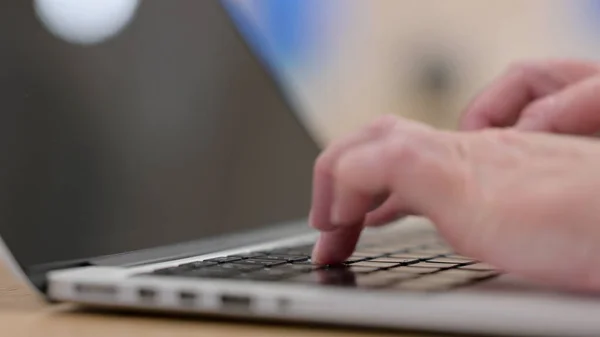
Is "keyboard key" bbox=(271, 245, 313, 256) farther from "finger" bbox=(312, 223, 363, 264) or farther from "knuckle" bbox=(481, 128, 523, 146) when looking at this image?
"knuckle" bbox=(481, 128, 523, 146)

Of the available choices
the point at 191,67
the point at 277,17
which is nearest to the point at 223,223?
the point at 191,67

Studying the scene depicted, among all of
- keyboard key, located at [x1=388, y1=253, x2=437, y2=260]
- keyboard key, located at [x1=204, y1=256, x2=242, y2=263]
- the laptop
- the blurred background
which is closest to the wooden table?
the laptop

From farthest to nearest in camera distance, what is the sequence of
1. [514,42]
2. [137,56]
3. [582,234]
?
[514,42], [137,56], [582,234]

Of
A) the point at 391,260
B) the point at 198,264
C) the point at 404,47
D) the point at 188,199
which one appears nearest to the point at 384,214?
the point at 391,260

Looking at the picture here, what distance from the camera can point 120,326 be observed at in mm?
395

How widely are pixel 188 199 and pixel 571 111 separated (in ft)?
1.16

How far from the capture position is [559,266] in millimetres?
363

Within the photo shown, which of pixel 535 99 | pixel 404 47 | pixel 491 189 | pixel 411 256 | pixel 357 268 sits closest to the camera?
pixel 491 189

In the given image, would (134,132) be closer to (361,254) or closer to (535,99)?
(361,254)

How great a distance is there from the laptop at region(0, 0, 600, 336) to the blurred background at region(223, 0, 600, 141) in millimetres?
824

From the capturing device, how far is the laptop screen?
21.1 inches

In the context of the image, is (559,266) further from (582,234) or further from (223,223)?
(223,223)

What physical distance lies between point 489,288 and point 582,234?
2.1 inches

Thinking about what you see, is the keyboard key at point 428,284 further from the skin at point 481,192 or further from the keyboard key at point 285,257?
the keyboard key at point 285,257
